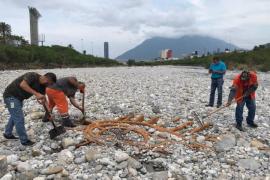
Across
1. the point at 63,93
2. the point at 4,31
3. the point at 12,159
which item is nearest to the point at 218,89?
the point at 63,93

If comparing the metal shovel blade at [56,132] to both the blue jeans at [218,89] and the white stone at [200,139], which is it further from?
the blue jeans at [218,89]

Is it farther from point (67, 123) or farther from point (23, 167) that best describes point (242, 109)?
point (23, 167)

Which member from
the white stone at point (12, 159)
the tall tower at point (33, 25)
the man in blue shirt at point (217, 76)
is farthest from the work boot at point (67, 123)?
the tall tower at point (33, 25)

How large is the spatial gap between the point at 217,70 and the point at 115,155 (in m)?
6.37

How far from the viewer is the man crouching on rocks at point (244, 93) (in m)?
9.95

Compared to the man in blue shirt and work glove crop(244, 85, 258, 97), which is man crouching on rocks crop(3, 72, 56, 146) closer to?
work glove crop(244, 85, 258, 97)

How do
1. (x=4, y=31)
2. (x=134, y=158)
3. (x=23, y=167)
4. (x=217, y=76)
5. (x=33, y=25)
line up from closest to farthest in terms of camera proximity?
(x=23, y=167) → (x=134, y=158) → (x=217, y=76) → (x=4, y=31) → (x=33, y=25)

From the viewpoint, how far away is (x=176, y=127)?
32.3ft

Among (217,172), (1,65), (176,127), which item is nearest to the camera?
(217,172)

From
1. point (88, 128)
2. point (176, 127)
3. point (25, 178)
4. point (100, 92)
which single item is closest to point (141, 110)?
point (176, 127)

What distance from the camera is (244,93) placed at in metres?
10.0

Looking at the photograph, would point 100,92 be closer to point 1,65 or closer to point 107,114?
point 107,114

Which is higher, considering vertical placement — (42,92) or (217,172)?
(42,92)

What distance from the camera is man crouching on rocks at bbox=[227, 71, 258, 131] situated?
32.6 ft
